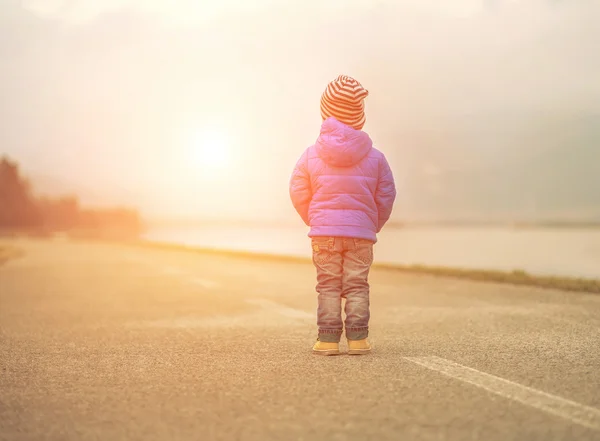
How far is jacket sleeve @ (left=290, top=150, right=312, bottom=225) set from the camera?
6.39 m

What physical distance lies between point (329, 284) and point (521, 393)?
2126mm

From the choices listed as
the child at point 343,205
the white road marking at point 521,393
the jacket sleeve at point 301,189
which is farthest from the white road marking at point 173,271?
the white road marking at point 521,393

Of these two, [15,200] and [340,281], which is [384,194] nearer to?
[340,281]

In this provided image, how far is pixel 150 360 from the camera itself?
19.5 ft

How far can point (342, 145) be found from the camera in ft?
20.4

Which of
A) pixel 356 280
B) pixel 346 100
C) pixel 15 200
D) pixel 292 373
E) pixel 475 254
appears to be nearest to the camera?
pixel 292 373

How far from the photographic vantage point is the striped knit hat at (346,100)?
20.9 ft

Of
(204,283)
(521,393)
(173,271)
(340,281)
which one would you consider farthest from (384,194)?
(173,271)

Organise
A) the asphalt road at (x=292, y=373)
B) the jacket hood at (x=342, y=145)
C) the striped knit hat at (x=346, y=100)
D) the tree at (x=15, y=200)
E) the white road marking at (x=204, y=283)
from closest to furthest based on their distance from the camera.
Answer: the asphalt road at (x=292, y=373)
the jacket hood at (x=342, y=145)
the striped knit hat at (x=346, y=100)
the white road marking at (x=204, y=283)
the tree at (x=15, y=200)

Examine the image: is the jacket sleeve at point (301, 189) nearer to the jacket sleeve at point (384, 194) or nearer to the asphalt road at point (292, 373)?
the jacket sleeve at point (384, 194)

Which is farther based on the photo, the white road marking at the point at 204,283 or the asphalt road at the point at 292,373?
the white road marking at the point at 204,283

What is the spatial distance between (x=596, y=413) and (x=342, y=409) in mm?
1290

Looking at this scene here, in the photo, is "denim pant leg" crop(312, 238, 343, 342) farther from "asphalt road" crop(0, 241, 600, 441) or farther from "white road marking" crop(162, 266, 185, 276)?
"white road marking" crop(162, 266, 185, 276)

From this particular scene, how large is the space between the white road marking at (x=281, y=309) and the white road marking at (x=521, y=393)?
3.56 metres
